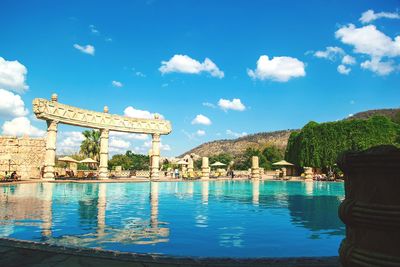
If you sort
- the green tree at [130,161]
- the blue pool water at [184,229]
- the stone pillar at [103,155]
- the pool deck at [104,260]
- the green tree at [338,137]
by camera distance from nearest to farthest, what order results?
the pool deck at [104,260]
the blue pool water at [184,229]
the stone pillar at [103,155]
the green tree at [338,137]
the green tree at [130,161]

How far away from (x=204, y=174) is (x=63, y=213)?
28.0m

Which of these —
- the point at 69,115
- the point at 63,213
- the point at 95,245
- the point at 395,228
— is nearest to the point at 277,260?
the point at 395,228

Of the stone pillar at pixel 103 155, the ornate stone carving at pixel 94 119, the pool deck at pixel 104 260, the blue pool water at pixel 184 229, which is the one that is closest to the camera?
the pool deck at pixel 104 260

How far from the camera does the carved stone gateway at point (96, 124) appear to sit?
26.0 metres

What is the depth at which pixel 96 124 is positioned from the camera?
30281mm

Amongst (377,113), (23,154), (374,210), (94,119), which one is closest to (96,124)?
(94,119)

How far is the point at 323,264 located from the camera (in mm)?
3627

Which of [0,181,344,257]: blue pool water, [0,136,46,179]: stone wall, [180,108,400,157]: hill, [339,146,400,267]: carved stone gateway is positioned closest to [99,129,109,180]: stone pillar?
[0,136,46,179]: stone wall

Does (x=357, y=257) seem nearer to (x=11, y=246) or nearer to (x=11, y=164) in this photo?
(x=11, y=246)

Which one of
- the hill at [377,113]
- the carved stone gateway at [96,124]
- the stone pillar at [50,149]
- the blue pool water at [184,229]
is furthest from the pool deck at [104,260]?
the hill at [377,113]

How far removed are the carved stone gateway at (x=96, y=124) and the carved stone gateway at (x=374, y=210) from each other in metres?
27.4

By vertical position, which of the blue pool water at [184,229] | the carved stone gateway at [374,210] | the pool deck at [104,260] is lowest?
the blue pool water at [184,229]

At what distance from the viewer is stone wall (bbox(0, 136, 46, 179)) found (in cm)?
2734

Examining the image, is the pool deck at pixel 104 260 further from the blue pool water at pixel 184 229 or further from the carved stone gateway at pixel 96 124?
the carved stone gateway at pixel 96 124
